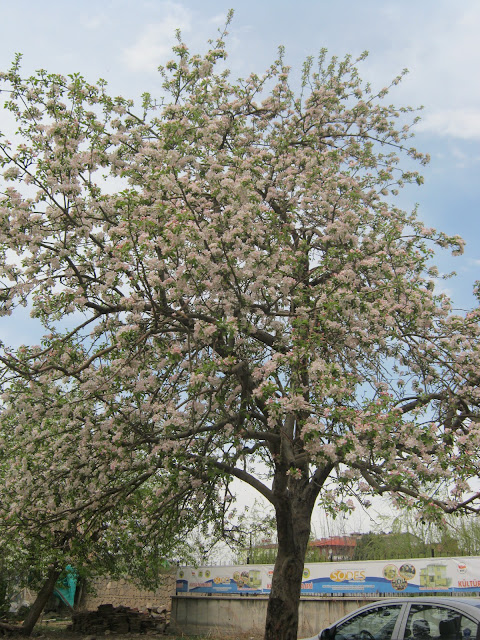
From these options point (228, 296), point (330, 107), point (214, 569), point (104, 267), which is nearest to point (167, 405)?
point (228, 296)

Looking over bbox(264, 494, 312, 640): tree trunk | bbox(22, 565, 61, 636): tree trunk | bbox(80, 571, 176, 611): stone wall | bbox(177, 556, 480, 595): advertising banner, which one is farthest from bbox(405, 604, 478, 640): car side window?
bbox(80, 571, 176, 611): stone wall

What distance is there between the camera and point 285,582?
9047mm

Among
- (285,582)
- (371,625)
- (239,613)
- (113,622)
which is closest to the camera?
(371,625)

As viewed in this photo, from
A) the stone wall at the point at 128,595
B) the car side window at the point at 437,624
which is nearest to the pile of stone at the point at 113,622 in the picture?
the stone wall at the point at 128,595

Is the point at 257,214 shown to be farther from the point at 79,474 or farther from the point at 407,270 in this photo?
the point at 79,474

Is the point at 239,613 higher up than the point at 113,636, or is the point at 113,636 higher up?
the point at 239,613

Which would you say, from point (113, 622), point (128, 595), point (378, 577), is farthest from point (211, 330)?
point (128, 595)

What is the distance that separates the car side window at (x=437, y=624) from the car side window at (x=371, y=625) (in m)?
0.26

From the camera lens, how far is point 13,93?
883cm

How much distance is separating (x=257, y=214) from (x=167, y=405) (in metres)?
3.05

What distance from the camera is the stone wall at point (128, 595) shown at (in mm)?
23031

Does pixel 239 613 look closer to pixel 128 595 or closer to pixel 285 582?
pixel 128 595

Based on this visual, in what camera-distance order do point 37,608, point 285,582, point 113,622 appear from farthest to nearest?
point 113,622
point 37,608
point 285,582

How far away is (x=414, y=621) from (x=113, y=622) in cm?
1655
